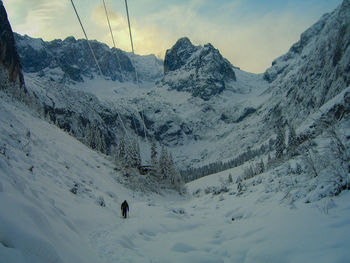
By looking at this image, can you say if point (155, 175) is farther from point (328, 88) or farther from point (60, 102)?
point (60, 102)

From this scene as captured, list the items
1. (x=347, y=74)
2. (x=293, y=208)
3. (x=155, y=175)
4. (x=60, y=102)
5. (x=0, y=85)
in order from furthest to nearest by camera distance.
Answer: (x=60, y=102)
(x=347, y=74)
(x=155, y=175)
(x=0, y=85)
(x=293, y=208)

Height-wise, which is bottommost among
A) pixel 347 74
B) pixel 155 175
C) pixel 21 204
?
pixel 21 204

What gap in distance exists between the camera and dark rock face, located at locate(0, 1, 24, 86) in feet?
314

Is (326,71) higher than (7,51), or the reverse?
(7,51)

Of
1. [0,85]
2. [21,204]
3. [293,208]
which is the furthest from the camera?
[0,85]

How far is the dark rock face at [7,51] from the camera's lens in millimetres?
95812

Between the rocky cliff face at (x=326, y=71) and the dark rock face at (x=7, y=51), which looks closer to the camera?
the dark rock face at (x=7, y=51)

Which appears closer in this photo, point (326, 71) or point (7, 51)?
point (7, 51)

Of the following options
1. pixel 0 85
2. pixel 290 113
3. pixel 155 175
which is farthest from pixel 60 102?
pixel 290 113

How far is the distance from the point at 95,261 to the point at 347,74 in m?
136

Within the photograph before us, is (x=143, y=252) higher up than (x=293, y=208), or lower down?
lower down

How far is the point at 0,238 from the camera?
3902mm

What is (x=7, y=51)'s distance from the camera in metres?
98.4

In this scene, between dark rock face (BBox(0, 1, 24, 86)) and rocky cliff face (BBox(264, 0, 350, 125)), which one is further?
rocky cliff face (BBox(264, 0, 350, 125))
